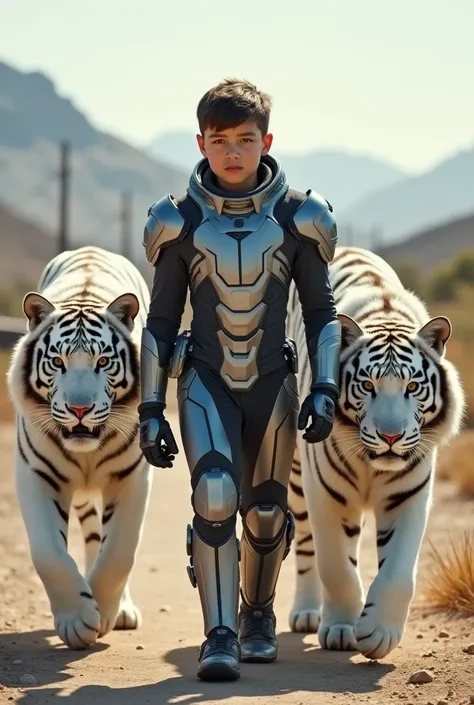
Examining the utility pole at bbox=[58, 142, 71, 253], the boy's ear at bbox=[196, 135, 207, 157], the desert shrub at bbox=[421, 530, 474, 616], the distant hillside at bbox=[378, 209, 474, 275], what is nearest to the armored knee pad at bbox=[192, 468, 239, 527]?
the boy's ear at bbox=[196, 135, 207, 157]

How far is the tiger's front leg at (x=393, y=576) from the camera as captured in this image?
538 centimetres

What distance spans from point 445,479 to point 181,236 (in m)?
8.15

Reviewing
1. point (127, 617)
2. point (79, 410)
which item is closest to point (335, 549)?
point (79, 410)

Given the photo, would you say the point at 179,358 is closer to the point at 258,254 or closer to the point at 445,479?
the point at 258,254

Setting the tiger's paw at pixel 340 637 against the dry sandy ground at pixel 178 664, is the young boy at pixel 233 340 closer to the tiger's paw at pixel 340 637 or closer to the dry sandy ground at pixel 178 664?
the dry sandy ground at pixel 178 664

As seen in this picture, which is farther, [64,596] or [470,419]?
[470,419]

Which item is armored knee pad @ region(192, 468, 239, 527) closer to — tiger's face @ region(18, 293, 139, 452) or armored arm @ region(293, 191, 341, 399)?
armored arm @ region(293, 191, 341, 399)

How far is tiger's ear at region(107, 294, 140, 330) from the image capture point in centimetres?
602

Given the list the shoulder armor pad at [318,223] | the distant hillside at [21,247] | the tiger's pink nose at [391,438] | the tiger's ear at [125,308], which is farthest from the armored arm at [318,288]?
the distant hillside at [21,247]

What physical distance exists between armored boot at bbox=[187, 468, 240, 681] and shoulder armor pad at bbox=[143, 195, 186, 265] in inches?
35.9

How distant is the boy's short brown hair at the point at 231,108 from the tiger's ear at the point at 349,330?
83cm

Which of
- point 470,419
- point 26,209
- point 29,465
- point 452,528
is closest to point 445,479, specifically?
point 452,528

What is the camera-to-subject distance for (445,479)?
13055mm

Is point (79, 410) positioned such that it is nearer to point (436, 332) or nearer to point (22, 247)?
point (436, 332)
